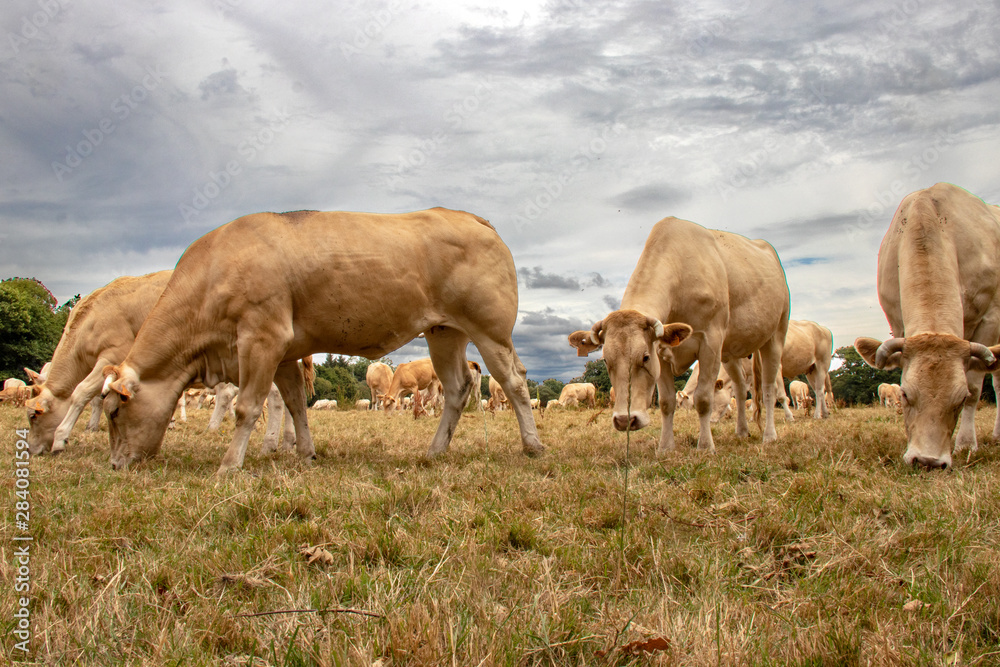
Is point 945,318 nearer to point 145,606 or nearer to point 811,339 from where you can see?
point 145,606

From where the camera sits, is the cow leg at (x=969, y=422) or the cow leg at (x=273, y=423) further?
the cow leg at (x=273, y=423)

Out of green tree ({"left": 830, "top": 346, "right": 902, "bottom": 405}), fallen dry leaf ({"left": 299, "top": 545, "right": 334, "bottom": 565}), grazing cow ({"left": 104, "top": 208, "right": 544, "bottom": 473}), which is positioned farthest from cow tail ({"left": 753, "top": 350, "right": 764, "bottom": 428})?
green tree ({"left": 830, "top": 346, "right": 902, "bottom": 405})

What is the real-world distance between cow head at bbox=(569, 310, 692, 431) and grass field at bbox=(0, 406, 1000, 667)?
1540 mm

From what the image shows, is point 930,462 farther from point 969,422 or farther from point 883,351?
point 969,422

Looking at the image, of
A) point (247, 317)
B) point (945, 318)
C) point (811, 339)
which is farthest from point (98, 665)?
point (811, 339)

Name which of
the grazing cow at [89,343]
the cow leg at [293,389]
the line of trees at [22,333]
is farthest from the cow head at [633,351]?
the line of trees at [22,333]

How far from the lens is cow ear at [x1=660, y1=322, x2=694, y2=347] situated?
6.89m

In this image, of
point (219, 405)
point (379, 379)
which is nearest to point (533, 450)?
point (219, 405)

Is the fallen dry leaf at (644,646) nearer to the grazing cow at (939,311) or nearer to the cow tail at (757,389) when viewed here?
the grazing cow at (939,311)

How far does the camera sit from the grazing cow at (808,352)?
19359 millimetres

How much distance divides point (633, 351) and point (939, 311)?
283 cm

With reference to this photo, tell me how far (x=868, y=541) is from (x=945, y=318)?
3901 millimetres

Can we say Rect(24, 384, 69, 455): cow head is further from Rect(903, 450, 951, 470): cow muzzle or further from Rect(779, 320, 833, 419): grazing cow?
Rect(779, 320, 833, 419): grazing cow

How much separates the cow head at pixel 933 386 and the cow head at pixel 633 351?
200 cm
